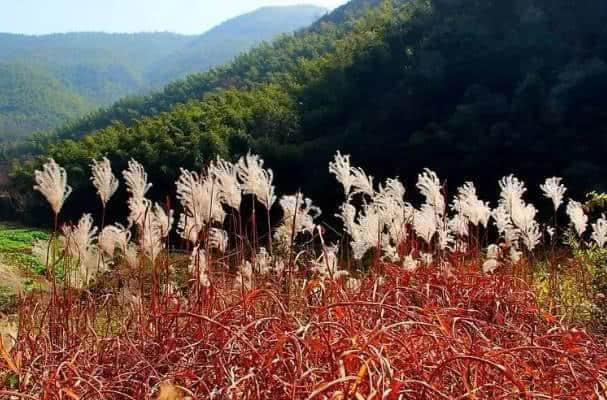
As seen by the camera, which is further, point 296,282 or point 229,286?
point 229,286

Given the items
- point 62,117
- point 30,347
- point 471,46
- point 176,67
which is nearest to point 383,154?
point 471,46

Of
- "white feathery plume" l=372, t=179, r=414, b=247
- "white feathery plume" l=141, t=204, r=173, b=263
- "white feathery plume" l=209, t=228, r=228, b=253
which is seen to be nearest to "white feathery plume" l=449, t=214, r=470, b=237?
"white feathery plume" l=372, t=179, r=414, b=247

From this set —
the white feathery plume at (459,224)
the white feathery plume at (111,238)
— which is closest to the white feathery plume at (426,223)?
the white feathery plume at (459,224)

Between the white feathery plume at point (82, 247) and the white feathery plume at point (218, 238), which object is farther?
the white feathery plume at point (218, 238)

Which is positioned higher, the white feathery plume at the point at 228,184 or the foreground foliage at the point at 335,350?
the white feathery plume at the point at 228,184

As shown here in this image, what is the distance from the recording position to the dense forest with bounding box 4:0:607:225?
13.2m

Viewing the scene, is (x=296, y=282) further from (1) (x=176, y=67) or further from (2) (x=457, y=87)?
(1) (x=176, y=67)

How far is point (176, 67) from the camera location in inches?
6688

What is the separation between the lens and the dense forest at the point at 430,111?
43.2ft

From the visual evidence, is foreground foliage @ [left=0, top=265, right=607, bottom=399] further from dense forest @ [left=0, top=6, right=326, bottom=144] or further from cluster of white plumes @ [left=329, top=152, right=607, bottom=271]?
dense forest @ [left=0, top=6, right=326, bottom=144]

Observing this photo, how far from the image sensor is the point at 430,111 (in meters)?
15.7

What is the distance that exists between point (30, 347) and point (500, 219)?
233cm

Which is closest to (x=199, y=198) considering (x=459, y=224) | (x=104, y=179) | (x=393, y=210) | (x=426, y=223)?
(x=104, y=179)

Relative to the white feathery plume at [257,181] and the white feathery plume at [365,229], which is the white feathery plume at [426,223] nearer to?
the white feathery plume at [365,229]
